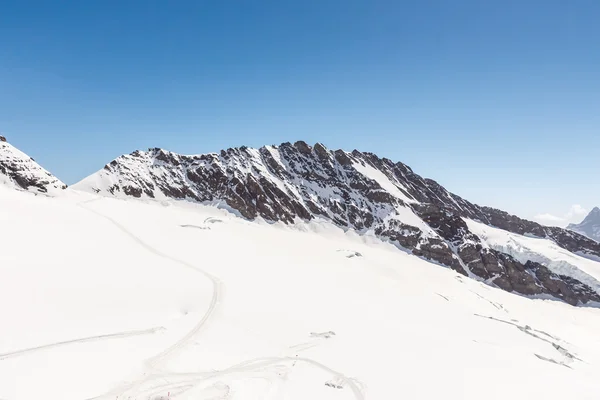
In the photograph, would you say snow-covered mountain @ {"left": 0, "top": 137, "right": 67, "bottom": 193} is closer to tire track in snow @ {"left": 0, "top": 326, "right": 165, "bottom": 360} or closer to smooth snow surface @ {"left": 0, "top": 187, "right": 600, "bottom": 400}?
smooth snow surface @ {"left": 0, "top": 187, "right": 600, "bottom": 400}

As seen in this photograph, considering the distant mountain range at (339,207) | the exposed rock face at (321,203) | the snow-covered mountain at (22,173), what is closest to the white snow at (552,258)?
the distant mountain range at (339,207)

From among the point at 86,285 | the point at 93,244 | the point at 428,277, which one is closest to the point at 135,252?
the point at 93,244

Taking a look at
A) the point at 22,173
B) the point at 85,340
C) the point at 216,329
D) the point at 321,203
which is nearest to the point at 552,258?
the point at 321,203

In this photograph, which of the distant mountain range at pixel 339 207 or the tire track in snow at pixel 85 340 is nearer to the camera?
the tire track in snow at pixel 85 340

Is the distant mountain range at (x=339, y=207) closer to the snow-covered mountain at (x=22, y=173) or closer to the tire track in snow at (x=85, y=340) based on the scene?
the snow-covered mountain at (x=22, y=173)

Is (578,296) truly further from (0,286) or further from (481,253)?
(0,286)
